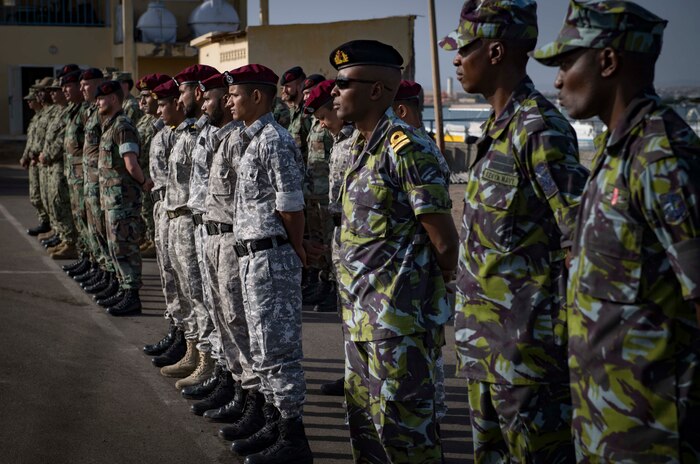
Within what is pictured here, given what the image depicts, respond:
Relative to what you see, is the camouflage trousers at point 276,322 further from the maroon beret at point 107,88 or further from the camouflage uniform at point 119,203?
the maroon beret at point 107,88

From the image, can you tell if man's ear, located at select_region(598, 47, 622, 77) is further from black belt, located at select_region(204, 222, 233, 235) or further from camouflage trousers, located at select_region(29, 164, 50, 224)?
camouflage trousers, located at select_region(29, 164, 50, 224)

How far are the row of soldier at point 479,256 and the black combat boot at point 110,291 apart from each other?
3.04 metres

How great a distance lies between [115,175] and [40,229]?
21.3ft

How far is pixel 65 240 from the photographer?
41.8 ft

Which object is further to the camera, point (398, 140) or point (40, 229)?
point (40, 229)

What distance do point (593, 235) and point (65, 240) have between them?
1093 centimetres

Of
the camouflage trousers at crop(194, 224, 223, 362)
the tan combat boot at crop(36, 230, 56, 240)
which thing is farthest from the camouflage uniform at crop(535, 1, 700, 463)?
the tan combat boot at crop(36, 230, 56, 240)

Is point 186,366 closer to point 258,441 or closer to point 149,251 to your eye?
point 258,441

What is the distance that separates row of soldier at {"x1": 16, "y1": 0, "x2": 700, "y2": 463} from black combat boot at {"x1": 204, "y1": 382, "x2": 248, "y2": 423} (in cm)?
1

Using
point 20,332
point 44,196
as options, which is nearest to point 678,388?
point 20,332

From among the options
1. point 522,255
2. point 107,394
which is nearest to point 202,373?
point 107,394

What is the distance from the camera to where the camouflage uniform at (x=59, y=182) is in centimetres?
1255

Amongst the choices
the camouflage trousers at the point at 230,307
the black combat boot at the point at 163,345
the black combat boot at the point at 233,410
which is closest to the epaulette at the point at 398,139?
the camouflage trousers at the point at 230,307

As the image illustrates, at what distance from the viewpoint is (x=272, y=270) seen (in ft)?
16.9
